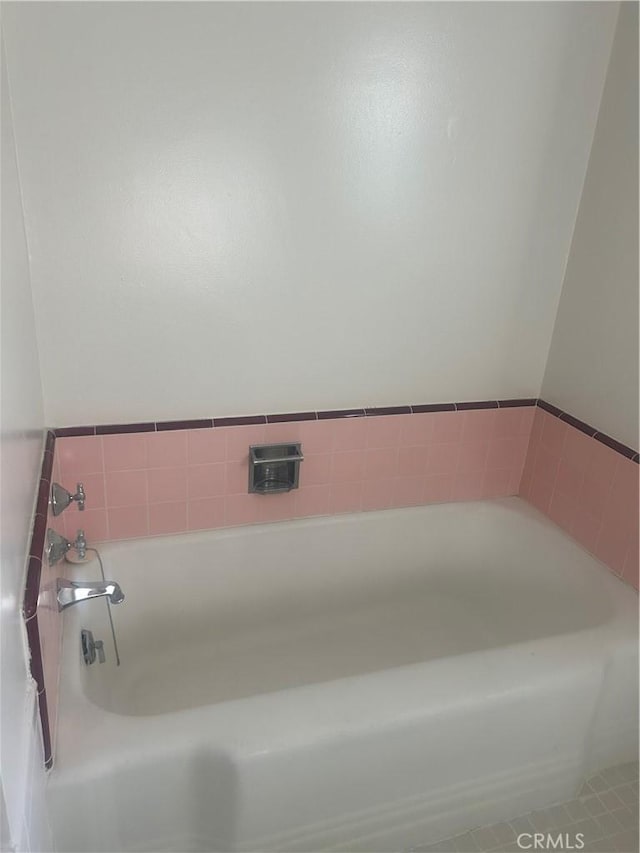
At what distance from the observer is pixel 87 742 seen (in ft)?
3.87

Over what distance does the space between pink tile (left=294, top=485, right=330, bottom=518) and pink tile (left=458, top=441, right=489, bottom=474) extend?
1.53 ft

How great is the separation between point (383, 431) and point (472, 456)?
349mm

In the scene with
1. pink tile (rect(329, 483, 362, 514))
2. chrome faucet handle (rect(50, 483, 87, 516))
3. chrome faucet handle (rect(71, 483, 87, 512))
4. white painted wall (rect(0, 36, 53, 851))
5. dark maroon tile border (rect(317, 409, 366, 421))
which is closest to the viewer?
white painted wall (rect(0, 36, 53, 851))

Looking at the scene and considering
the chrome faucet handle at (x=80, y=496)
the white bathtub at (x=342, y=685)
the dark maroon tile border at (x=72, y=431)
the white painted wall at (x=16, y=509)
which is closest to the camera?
the white painted wall at (x=16, y=509)

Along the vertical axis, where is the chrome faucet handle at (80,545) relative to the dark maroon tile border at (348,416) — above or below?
below

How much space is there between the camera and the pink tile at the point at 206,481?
5.82 ft

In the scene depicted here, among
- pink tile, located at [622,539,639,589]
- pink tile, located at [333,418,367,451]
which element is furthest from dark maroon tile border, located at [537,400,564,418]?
pink tile, located at [333,418,367,451]

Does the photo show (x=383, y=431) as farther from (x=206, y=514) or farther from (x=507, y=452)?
(x=206, y=514)

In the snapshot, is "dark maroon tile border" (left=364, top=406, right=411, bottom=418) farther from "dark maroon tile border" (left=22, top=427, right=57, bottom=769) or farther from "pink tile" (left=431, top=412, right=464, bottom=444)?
"dark maroon tile border" (left=22, top=427, right=57, bottom=769)

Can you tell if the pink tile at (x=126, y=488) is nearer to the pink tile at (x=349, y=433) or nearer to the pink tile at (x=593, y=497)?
the pink tile at (x=349, y=433)

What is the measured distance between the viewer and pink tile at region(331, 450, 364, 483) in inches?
75.0

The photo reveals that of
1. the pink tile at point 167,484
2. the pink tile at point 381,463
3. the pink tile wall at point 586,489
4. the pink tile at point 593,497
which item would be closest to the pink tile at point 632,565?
the pink tile wall at point 586,489

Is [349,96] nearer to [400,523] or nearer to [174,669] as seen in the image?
[400,523]

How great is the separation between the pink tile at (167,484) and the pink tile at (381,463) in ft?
1.86
